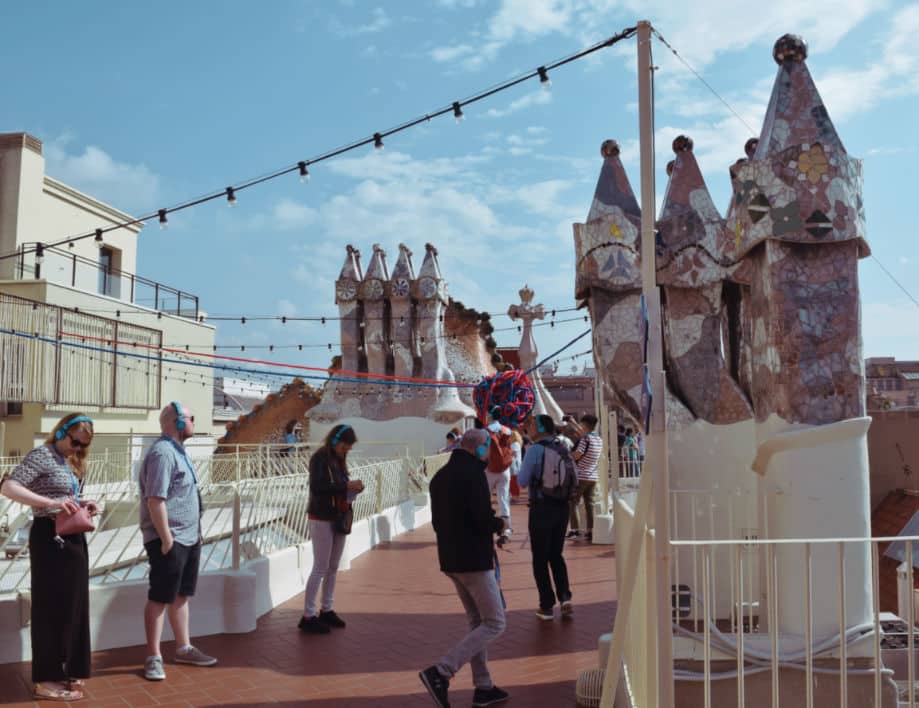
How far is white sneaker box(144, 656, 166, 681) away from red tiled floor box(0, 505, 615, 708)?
4 cm

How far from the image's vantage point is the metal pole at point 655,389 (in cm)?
320

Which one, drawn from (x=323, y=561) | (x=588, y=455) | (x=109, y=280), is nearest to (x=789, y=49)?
(x=323, y=561)

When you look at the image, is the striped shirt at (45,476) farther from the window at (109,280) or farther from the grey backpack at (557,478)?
the window at (109,280)

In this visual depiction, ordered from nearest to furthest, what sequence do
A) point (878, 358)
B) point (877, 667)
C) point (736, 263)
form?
1. point (877, 667)
2. point (736, 263)
3. point (878, 358)

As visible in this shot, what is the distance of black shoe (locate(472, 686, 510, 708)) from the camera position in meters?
4.70

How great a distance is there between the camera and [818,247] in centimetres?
530

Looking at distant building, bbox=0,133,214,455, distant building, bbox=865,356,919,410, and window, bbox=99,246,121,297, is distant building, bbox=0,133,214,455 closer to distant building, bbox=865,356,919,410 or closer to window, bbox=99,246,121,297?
window, bbox=99,246,121,297

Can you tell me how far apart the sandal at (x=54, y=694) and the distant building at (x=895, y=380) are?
2186 cm

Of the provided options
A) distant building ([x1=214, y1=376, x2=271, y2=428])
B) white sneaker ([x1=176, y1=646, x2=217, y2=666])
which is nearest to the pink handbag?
white sneaker ([x1=176, y1=646, x2=217, y2=666])

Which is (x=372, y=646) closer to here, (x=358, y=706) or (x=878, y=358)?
(x=358, y=706)

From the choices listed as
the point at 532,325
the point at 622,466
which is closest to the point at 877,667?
the point at 622,466

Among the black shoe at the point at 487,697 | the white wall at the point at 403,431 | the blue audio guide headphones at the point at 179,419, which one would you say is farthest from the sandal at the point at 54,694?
the white wall at the point at 403,431

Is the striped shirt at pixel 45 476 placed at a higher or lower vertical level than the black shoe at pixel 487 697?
higher

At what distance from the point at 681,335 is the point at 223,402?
119ft
